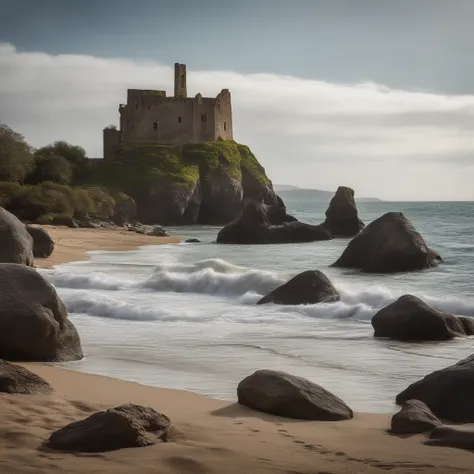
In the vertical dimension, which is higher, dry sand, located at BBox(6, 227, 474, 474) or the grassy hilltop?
the grassy hilltop

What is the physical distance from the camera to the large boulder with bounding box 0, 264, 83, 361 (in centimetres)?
1007

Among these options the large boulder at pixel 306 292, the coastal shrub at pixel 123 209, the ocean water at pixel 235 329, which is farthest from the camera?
the coastal shrub at pixel 123 209

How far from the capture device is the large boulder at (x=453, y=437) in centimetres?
658

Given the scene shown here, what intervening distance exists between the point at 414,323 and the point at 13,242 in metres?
12.6

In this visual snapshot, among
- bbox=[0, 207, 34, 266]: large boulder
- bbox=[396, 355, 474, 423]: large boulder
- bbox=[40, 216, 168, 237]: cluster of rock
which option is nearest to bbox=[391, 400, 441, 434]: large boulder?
bbox=[396, 355, 474, 423]: large boulder

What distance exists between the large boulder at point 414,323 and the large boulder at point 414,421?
5692 mm

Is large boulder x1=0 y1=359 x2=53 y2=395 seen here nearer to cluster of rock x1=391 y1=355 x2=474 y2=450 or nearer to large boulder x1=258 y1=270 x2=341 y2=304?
cluster of rock x1=391 y1=355 x2=474 y2=450

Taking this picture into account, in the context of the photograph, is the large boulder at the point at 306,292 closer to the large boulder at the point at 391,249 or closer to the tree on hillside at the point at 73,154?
the large boulder at the point at 391,249

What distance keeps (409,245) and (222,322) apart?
1395 centimetres

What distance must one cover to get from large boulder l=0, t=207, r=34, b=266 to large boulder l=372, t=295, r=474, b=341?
38.1ft

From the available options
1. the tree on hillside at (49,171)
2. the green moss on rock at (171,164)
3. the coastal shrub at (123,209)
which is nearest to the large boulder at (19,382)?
the coastal shrub at (123,209)

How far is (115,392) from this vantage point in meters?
8.66

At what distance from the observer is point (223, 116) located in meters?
94.8

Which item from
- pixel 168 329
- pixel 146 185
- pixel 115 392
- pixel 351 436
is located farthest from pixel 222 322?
pixel 146 185
